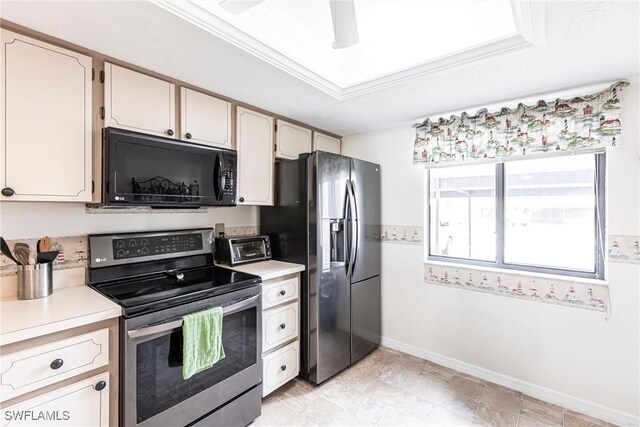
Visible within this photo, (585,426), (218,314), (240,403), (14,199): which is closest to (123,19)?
(14,199)

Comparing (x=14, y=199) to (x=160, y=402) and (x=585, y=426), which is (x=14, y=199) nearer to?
(x=160, y=402)

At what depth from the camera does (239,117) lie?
2260 millimetres

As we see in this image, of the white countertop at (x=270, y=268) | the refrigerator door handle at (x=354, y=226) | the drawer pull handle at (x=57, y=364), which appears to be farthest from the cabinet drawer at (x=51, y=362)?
the refrigerator door handle at (x=354, y=226)

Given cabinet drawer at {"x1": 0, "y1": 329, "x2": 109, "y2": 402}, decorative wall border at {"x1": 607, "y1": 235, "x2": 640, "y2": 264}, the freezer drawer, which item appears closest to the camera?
cabinet drawer at {"x1": 0, "y1": 329, "x2": 109, "y2": 402}

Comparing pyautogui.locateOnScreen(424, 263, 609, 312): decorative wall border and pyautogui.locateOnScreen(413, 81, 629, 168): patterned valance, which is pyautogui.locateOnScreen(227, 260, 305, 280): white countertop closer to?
pyautogui.locateOnScreen(424, 263, 609, 312): decorative wall border

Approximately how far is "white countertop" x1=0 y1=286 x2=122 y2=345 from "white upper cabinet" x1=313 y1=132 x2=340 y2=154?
2114 millimetres

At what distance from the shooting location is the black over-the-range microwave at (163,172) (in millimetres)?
1540

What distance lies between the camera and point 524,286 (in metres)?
2.28

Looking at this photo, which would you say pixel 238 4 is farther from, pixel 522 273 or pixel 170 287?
pixel 522 273

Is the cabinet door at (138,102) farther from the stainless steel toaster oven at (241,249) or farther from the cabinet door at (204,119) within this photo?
the stainless steel toaster oven at (241,249)

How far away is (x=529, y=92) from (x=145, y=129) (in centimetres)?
254

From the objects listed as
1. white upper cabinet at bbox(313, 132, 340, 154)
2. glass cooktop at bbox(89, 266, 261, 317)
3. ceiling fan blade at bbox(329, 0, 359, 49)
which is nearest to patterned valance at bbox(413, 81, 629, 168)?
white upper cabinet at bbox(313, 132, 340, 154)

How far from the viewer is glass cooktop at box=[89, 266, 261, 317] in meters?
1.43

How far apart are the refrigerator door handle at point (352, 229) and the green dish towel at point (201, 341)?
121 cm
